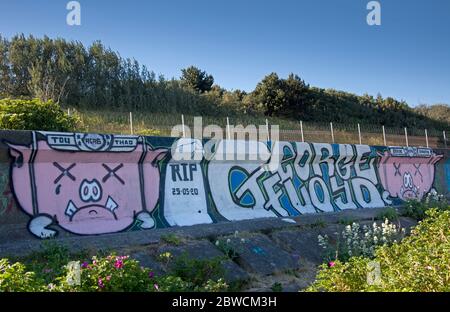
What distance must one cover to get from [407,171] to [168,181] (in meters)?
7.78

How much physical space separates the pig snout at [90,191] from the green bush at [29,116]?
6.63 feet

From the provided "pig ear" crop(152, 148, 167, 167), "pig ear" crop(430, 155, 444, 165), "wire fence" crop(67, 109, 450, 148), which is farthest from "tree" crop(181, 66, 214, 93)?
"pig ear" crop(152, 148, 167, 167)

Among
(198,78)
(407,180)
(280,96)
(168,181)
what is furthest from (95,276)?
(198,78)

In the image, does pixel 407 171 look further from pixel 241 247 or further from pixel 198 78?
pixel 198 78

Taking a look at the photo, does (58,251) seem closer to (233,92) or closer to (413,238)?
(413,238)

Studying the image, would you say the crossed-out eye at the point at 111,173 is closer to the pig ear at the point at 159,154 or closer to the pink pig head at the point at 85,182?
the pink pig head at the point at 85,182

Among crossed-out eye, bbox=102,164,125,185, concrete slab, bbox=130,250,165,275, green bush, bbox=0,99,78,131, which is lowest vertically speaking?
concrete slab, bbox=130,250,165,275

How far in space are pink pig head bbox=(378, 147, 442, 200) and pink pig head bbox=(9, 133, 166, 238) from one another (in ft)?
22.7

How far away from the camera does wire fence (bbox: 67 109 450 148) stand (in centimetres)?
1312

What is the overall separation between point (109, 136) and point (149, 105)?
52.4 feet

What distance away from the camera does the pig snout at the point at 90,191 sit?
674cm

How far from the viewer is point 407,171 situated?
1315cm

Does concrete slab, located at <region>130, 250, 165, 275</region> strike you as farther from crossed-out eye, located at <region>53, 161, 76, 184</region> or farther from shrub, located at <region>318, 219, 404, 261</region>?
shrub, located at <region>318, 219, 404, 261</region>
